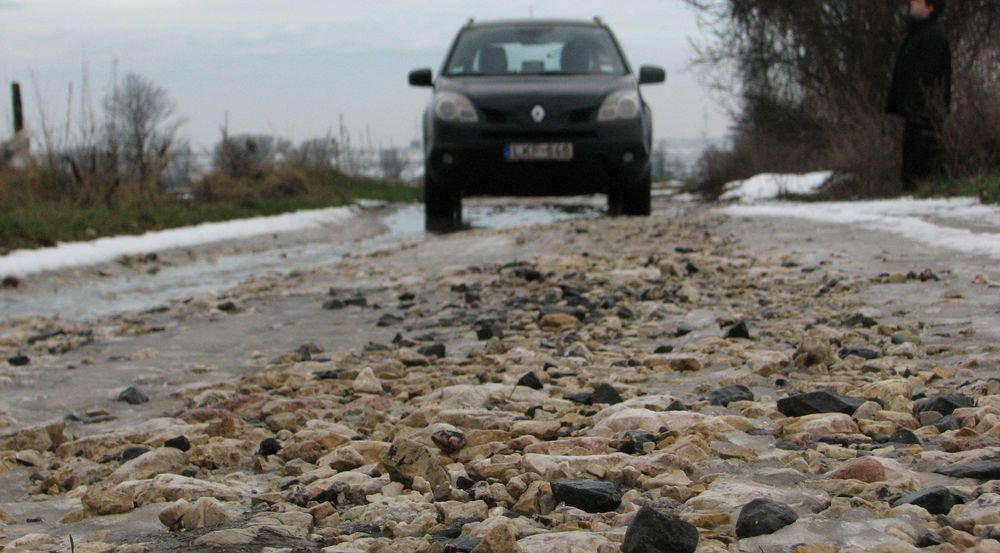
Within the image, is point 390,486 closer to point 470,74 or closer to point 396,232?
point 470,74

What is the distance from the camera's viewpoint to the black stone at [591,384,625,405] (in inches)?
112

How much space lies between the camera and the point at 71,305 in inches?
249

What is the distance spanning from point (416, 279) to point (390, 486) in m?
4.03

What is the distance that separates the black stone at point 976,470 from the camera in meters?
1.92

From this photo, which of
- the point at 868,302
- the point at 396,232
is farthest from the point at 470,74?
the point at 868,302

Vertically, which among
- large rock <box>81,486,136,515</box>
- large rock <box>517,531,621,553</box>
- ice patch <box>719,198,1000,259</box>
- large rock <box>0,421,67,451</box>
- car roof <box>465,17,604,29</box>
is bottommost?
large rock <box>0,421,67,451</box>

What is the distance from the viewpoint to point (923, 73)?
9734mm

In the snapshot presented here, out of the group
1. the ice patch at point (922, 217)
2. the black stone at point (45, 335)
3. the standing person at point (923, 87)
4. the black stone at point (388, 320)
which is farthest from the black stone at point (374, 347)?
the standing person at point (923, 87)

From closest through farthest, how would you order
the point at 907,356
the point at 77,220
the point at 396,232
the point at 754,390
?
1. the point at 754,390
2. the point at 907,356
3. the point at 77,220
4. the point at 396,232

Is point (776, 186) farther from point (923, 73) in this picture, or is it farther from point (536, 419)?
point (536, 419)

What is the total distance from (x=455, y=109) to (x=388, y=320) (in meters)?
4.52

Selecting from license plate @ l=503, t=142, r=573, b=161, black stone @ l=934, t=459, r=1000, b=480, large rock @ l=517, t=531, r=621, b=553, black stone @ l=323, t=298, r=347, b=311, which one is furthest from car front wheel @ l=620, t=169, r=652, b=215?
large rock @ l=517, t=531, r=621, b=553

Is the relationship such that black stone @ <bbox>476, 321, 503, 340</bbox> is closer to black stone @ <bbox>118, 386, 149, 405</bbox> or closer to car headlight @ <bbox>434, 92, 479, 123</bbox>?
black stone @ <bbox>118, 386, 149, 405</bbox>

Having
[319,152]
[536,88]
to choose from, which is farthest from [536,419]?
[319,152]
